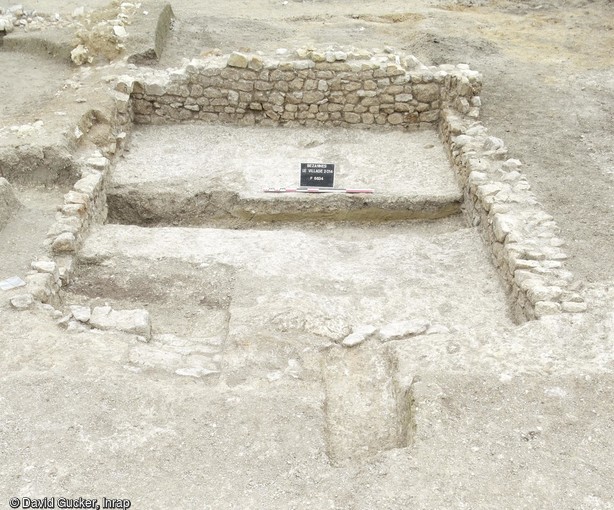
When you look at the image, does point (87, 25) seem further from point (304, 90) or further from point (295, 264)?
point (295, 264)

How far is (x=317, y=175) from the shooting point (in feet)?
23.7

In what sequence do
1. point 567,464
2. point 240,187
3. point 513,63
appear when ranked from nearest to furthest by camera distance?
point 567,464 → point 240,187 → point 513,63

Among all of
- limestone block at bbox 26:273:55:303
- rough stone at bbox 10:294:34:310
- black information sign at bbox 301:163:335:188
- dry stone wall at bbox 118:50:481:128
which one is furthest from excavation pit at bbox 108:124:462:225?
rough stone at bbox 10:294:34:310

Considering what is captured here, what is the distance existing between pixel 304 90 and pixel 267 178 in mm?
1804

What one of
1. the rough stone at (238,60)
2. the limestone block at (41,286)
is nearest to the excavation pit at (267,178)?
the rough stone at (238,60)

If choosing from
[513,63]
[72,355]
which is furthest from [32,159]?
[513,63]

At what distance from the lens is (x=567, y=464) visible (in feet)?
11.8

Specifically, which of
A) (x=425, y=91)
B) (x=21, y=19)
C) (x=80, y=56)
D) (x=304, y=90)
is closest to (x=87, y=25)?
(x=80, y=56)

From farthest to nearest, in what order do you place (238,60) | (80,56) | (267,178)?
(80,56)
(238,60)
(267,178)

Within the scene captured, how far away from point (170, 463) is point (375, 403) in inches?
57.6

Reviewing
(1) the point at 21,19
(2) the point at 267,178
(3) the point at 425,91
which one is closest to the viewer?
(2) the point at 267,178

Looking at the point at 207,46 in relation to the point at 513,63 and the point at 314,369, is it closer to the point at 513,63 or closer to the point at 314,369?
the point at 513,63

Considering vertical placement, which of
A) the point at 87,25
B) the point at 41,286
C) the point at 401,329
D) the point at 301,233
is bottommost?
the point at 301,233

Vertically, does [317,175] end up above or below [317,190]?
above
